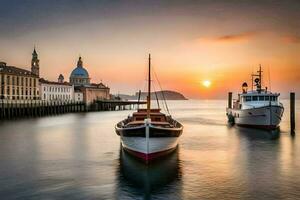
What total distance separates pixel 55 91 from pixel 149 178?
11731 cm

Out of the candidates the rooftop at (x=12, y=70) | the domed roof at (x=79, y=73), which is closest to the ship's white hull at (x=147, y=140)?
the rooftop at (x=12, y=70)

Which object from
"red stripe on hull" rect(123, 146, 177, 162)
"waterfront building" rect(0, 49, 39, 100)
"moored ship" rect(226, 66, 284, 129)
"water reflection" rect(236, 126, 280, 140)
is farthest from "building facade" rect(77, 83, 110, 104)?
"red stripe on hull" rect(123, 146, 177, 162)

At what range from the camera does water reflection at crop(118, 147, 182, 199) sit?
61.7 ft

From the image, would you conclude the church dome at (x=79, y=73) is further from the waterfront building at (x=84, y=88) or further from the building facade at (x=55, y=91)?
the building facade at (x=55, y=91)

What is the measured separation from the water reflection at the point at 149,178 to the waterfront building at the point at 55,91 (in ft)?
341

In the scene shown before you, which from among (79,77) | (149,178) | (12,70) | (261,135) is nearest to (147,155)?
(149,178)

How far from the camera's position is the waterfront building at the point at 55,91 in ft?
410

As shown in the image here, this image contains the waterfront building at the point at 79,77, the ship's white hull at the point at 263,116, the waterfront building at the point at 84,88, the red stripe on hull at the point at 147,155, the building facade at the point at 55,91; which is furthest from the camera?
the waterfront building at the point at 79,77

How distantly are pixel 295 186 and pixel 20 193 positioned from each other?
15788mm

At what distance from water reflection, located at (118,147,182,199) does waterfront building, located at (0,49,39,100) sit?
82.2 m

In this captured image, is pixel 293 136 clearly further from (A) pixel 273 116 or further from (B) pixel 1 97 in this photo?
(B) pixel 1 97

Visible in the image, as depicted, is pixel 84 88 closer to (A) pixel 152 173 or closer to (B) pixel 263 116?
(B) pixel 263 116

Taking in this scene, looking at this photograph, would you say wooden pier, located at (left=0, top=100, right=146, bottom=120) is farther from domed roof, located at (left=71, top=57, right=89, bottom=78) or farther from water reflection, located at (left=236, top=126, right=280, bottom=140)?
water reflection, located at (left=236, top=126, right=280, bottom=140)

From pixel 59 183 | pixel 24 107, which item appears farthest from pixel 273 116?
pixel 24 107
